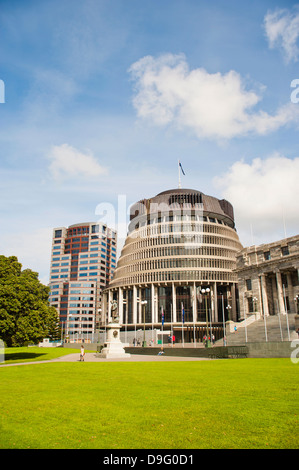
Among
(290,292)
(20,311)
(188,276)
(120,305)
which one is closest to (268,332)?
(290,292)

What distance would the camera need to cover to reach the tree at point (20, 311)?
3797 centimetres

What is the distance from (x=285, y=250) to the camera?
6469cm

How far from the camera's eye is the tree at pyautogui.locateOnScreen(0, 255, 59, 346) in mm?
37969

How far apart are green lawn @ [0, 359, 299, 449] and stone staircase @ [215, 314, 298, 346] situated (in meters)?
36.5

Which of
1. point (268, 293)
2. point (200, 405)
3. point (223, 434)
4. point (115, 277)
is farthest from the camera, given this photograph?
point (115, 277)

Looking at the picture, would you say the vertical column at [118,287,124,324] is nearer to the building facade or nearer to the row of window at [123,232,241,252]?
the row of window at [123,232,241,252]

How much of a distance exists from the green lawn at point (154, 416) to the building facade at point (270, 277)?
165 ft

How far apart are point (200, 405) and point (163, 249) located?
97.3 meters

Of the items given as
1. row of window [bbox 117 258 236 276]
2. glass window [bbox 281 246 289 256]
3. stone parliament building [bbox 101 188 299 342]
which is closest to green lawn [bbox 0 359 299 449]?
glass window [bbox 281 246 289 256]

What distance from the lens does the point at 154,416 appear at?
10039 mm

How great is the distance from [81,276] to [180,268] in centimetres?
9843

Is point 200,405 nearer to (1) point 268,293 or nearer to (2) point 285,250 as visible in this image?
(2) point 285,250
